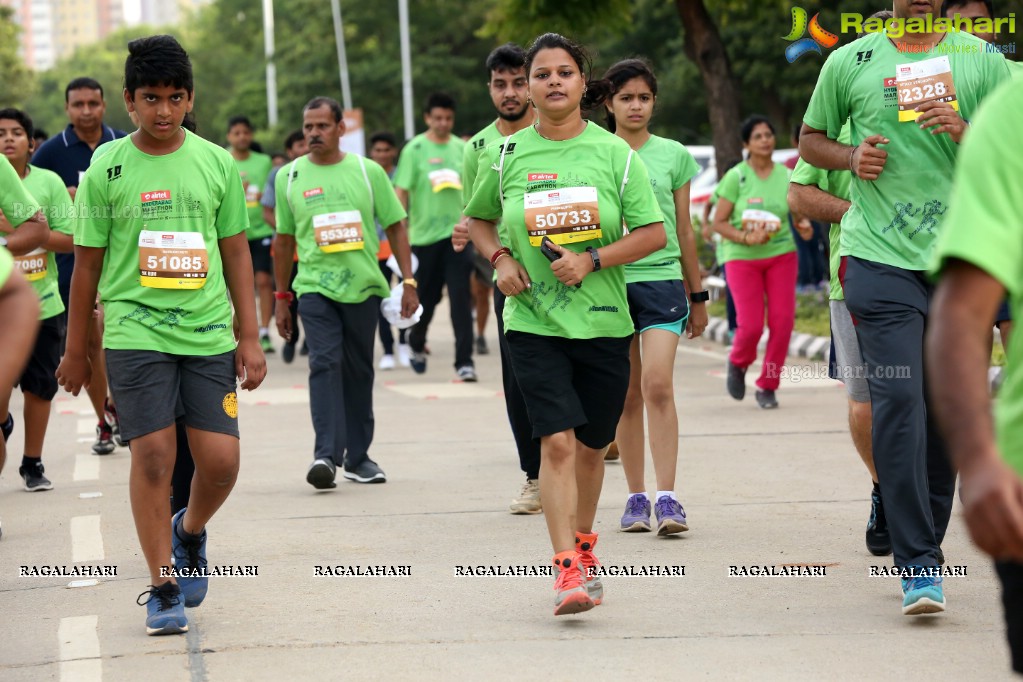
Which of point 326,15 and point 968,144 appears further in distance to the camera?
point 326,15

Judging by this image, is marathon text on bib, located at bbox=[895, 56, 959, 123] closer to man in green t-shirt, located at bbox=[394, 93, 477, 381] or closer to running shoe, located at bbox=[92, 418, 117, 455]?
running shoe, located at bbox=[92, 418, 117, 455]

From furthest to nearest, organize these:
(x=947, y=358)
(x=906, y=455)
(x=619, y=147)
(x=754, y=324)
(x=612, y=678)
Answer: (x=754, y=324) → (x=619, y=147) → (x=906, y=455) → (x=612, y=678) → (x=947, y=358)

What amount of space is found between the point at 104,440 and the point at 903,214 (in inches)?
238

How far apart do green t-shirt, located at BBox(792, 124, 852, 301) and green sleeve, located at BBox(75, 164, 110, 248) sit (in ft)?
8.60

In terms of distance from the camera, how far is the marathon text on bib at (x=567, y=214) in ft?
18.5

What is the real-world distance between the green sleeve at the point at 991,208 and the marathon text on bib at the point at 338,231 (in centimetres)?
621

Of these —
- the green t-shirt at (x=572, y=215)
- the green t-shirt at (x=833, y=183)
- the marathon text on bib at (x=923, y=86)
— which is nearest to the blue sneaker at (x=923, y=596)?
the green t-shirt at (x=572, y=215)

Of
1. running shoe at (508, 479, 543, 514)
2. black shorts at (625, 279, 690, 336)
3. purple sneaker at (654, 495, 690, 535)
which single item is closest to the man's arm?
purple sneaker at (654, 495, 690, 535)

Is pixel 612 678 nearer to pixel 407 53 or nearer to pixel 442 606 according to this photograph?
pixel 442 606

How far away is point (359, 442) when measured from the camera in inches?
348

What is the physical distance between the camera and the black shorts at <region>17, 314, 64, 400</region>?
8.56m

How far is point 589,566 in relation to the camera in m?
5.73

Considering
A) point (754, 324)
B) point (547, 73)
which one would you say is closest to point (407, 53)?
point (754, 324)

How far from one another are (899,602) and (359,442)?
3874mm
